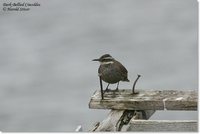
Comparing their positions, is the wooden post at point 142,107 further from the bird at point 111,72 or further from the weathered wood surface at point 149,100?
the bird at point 111,72

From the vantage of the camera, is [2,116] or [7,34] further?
[7,34]

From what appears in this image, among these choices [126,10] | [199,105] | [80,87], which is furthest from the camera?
[126,10]

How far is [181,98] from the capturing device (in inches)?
239

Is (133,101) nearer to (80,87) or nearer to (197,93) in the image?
(197,93)

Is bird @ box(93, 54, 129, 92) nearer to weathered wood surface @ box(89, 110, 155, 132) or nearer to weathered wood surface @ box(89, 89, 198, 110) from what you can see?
weathered wood surface @ box(89, 89, 198, 110)

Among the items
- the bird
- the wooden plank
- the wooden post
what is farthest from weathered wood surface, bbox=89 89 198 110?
the bird

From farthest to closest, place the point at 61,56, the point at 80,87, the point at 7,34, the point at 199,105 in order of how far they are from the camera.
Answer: the point at 7,34 → the point at 61,56 → the point at 80,87 → the point at 199,105

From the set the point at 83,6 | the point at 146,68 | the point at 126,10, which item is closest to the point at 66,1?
the point at 83,6

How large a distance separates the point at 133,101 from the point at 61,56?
792cm

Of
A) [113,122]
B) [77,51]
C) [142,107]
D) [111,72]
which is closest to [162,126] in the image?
[142,107]

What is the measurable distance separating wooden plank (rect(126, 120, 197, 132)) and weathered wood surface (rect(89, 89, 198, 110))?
5.8 inches

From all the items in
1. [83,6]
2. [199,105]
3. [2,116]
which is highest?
[83,6]

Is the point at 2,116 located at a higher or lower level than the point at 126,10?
lower

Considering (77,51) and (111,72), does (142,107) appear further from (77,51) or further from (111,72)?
(77,51)
